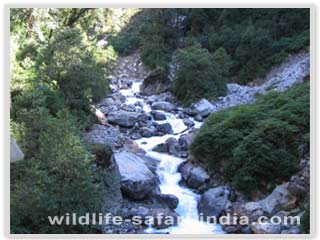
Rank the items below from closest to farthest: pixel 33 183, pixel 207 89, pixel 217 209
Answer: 1. pixel 33 183
2. pixel 217 209
3. pixel 207 89

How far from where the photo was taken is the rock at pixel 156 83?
41.3ft

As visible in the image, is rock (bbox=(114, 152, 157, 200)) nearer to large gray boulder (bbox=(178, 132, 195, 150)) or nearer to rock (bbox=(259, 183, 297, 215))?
large gray boulder (bbox=(178, 132, 195, 150))

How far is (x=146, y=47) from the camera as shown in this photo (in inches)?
484

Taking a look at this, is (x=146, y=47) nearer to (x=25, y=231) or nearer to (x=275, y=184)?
(x=275, y=184)

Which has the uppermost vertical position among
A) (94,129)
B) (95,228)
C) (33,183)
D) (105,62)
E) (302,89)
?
(105,62)

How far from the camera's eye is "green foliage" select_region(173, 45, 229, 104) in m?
11.4

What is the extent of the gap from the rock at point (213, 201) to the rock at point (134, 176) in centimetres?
88

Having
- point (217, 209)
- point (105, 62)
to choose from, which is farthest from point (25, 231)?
point (105, 62)

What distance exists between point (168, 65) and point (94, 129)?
4.86 metres

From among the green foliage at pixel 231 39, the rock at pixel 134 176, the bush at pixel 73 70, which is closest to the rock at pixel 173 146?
the rock at pixel 134 176

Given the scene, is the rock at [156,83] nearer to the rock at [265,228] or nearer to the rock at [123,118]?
the rock at [123,118]

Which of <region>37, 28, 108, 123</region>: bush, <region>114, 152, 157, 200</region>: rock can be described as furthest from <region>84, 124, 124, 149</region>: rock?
<region>37, 28, 108, 123</region>: bush

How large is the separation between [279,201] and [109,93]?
423 centimetres

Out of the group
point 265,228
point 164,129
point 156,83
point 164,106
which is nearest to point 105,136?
point 164,129
